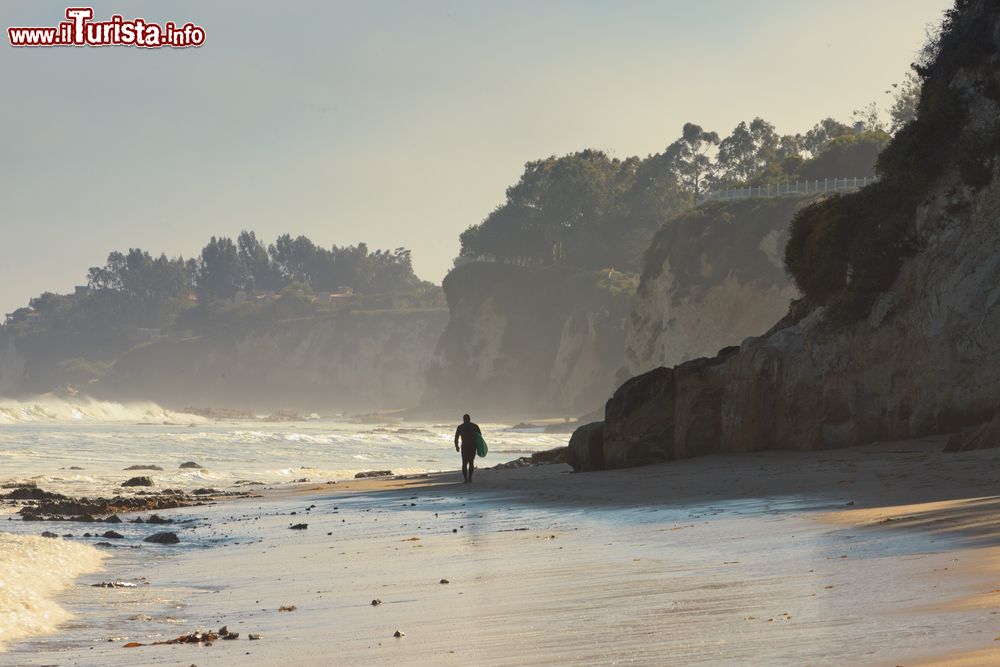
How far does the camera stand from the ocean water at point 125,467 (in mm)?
9484

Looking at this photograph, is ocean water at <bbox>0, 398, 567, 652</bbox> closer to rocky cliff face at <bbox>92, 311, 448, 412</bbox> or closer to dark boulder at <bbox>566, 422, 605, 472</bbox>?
dark boulder at <bbox>566, 422, 605, 472</bbox>

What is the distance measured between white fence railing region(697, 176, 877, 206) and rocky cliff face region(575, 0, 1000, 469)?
5460 cm

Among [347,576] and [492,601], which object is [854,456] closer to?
[347,576]

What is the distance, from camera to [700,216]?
84.8m

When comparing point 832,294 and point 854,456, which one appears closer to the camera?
point 854,456

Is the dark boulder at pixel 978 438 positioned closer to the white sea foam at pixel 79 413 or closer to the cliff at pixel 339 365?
the white sea foam at pixel 79 413

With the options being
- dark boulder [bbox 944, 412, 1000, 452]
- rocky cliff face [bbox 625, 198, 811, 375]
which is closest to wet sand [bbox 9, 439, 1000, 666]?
dark boulder [bbox 944, 412, 1000, 452]

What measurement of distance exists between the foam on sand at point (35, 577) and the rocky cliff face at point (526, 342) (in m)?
95.5

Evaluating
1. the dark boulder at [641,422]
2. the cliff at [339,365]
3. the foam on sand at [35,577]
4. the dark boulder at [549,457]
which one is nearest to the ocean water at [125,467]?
the foam on sand at [35,577]

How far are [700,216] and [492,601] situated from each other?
79.1 m

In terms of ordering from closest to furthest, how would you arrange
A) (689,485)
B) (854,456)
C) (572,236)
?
(689,485), (854,456), (572,236)

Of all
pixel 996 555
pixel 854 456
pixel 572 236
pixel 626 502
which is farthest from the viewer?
pixel 572 236

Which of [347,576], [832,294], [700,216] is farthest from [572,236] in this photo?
[347,576]

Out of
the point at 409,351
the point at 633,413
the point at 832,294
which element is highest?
the point at 409,351
